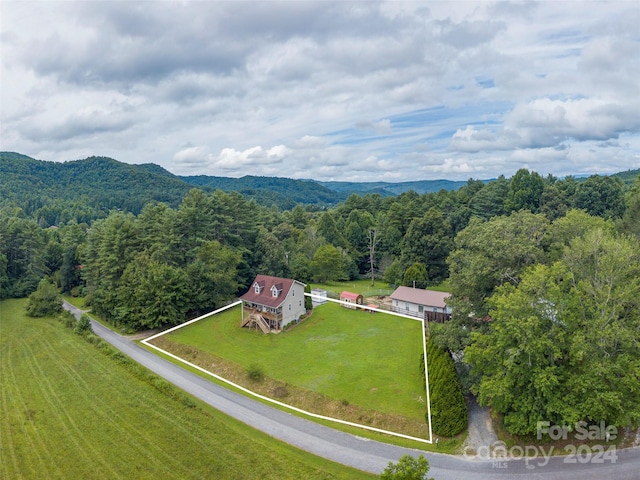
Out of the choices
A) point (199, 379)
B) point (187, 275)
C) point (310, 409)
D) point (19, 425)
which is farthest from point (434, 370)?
point (187, 275)

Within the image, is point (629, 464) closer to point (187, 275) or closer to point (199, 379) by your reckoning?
point (199, 379)

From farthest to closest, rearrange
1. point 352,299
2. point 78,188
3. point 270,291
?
1. point 78,188
2. point 352,299
3. point 270,291

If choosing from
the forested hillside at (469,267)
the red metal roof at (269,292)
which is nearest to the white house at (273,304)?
the red metal roof at (269,292)

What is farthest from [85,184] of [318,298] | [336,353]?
[336,353]

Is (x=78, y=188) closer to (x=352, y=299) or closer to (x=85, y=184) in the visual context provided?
(x=85, y=184)

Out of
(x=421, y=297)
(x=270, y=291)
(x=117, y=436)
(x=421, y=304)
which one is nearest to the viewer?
(x=117, y=436)

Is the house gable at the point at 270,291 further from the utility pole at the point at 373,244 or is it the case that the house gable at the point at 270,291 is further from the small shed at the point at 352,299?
the utility pole at the point at 373,244

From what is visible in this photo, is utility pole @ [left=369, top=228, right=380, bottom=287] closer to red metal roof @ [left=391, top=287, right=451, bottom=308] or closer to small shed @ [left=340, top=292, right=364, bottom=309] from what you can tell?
small shed @ [left=340, top=292, right=364, bottom=309]

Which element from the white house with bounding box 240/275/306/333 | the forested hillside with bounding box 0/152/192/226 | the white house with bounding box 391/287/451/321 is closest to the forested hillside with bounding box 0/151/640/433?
the white house with bounding box 240/275/306/333
